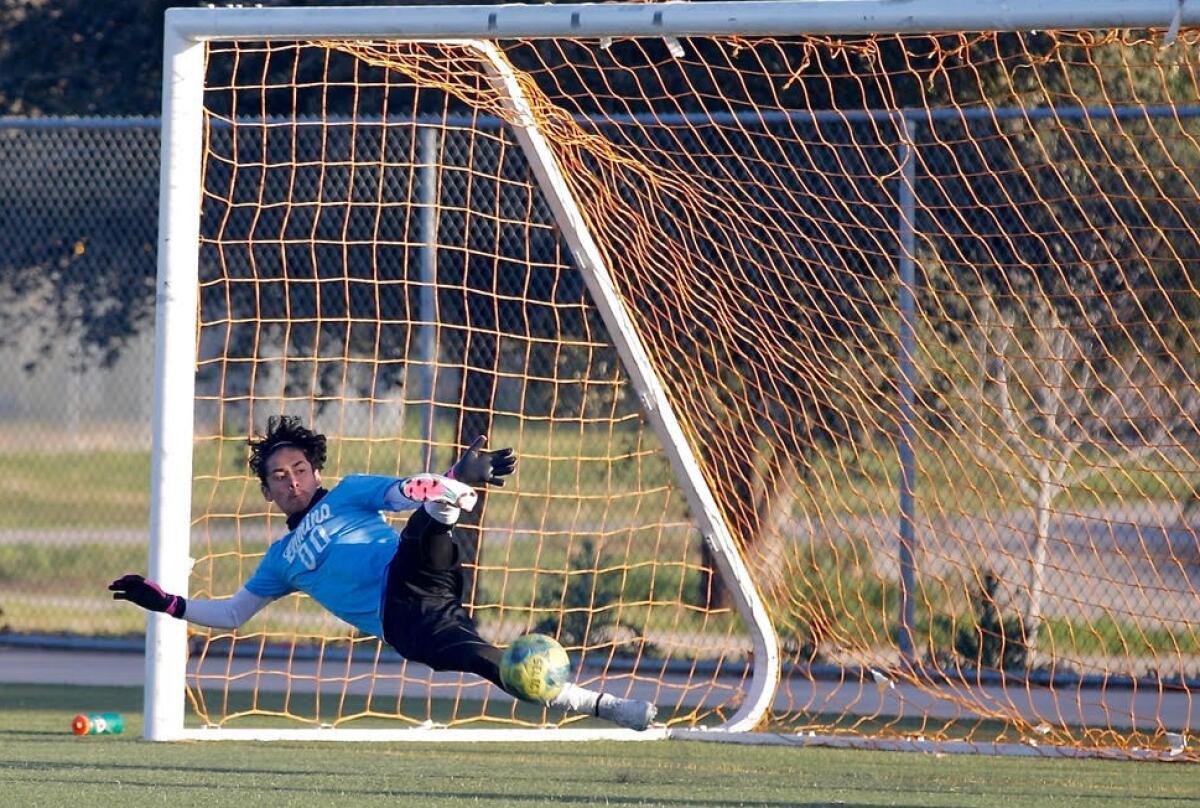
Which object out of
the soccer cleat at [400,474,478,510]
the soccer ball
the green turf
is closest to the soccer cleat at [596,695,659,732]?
the soccer ball

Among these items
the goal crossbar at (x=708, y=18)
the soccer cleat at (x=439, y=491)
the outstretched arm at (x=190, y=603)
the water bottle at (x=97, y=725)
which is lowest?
the water bottle at (x=97, y=725)

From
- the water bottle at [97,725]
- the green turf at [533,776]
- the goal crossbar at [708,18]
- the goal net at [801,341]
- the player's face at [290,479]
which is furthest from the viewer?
the goal net at [801,341]

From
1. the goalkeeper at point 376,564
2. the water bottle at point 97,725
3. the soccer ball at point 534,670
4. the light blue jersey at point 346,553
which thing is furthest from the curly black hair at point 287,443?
the water bottle at point 97,725

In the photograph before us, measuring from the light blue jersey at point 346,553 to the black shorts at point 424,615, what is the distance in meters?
0.10

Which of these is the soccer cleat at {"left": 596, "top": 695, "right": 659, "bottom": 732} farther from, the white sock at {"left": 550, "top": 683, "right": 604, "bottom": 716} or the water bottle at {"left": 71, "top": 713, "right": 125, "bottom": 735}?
the water bottle at {"left": 71, "top": 713, "right": 125, "bottom": 735}

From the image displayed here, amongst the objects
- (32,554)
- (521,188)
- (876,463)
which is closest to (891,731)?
(876,463)

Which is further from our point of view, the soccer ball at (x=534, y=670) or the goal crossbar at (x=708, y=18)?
the goal crossbar at (x=708, y=18)

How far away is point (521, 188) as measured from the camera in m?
9.84

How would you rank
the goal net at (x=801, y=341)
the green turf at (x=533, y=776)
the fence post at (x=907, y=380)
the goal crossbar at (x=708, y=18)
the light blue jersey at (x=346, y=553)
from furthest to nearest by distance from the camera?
1. the fence post at (x=907, y=380)
2. the goal net at (x=801, y=341)
3. the light blue jersey at (x=346, y=553)
4. the green turf at (x=533, y=776)
5. the goal crossbar at (x=708, y=18)

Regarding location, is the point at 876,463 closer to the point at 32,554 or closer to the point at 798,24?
the point at 798,24

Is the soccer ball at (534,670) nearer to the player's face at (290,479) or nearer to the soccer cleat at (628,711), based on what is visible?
the soccer cleat at (628,711)

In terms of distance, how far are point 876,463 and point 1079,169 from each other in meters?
1.63

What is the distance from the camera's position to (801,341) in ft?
28.0

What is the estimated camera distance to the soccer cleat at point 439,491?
5.52 m
